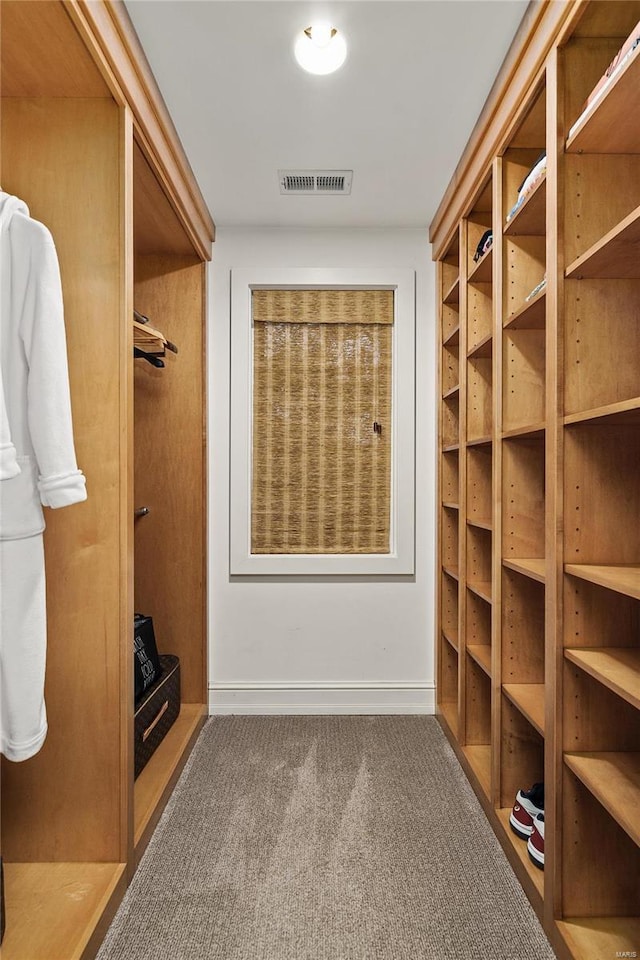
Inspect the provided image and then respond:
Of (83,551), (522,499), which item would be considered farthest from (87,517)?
(522,499)

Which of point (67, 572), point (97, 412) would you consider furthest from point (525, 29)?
point (67, 572)

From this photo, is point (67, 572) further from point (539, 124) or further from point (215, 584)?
point (539, 124)

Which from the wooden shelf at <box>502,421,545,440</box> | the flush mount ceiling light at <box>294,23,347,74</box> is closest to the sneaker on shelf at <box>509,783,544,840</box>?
the wooden shelf at <box>502,421,545,440</box>

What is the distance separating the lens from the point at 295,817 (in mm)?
2162

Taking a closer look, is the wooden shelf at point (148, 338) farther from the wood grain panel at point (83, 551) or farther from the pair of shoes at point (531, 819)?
the pair of shoes at point (531, 819)

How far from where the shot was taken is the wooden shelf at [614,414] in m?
1.20

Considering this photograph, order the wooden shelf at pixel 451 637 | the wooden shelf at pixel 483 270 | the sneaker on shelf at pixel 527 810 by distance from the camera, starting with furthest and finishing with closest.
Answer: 1. the wooden shelf at pixel 451 637
2. the wooden shelf at pixel 483 270
3. the sneaker on shelf at pixel 527 810

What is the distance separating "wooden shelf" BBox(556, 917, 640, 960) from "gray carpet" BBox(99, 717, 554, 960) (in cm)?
11

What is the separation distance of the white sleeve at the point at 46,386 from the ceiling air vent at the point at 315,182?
55.8 inches

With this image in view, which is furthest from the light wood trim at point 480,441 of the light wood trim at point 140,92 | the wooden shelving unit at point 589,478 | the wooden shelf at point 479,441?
the light wood trim at point 140,92

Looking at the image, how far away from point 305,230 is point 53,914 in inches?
116

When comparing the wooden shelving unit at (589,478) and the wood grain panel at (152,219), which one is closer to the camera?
the wooden shelving unit at (589,478)

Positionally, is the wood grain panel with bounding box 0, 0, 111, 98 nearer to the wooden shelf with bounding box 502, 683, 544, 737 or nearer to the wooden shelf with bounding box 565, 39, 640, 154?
the wooden shelf with bounding box 565, 39, 640, 154

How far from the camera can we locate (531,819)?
6.14 ft
